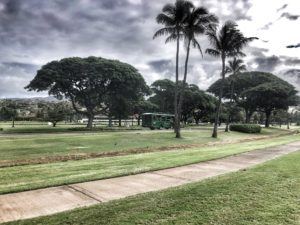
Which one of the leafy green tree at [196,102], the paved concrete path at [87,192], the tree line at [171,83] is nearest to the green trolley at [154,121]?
the tree line at [171,83]

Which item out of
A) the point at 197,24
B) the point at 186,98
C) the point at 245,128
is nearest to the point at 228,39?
the point at 197,24

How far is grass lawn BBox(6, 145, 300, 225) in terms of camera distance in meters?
5.25

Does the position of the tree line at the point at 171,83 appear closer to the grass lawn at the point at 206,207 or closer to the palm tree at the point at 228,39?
the palm tree at the point at 228,39

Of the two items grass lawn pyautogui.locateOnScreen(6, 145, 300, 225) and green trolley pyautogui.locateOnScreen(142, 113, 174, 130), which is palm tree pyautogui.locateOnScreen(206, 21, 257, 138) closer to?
green trolley pyautogui.locateOnScreen(142, 113, 174, 130)

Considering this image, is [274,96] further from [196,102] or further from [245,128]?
[196,102]

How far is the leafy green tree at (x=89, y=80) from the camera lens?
43.7m

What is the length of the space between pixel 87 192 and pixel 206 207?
9.66 feet

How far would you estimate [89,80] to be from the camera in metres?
45.8

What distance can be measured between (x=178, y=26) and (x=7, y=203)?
26524mm

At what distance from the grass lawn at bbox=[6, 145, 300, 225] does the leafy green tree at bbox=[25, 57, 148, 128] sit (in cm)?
3854

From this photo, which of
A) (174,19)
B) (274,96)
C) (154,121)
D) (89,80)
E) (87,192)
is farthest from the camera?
(274,96)

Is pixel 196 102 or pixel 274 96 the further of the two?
pixel 196 102

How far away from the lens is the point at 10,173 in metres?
10.4

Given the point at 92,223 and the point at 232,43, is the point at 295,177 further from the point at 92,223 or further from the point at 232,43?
the point at 232,43
